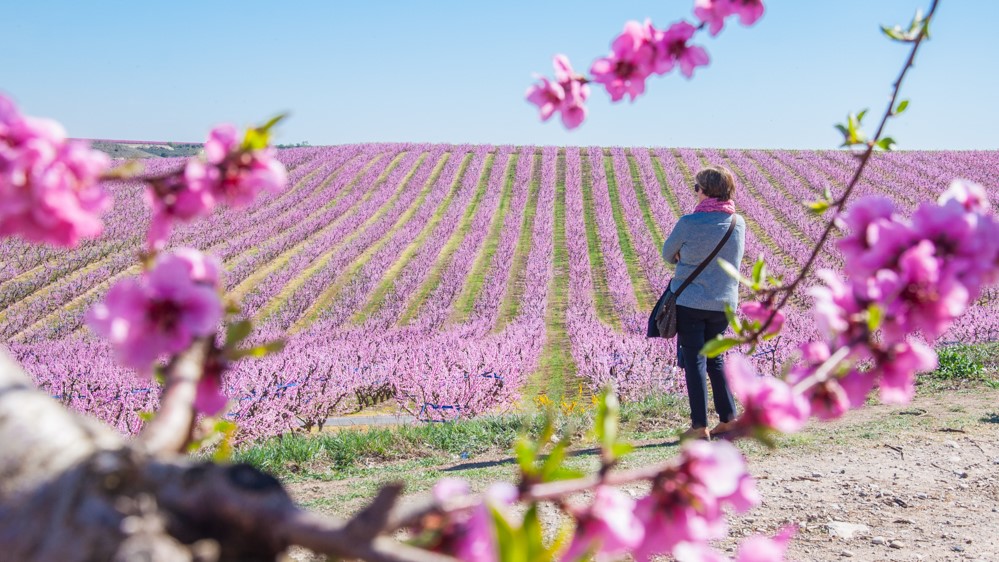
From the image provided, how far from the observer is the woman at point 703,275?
15.7 ft

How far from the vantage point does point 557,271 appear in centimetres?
1638

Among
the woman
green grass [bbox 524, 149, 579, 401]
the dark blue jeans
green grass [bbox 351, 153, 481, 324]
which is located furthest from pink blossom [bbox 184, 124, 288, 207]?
green grass [bbox 351, 153, 481, 324]

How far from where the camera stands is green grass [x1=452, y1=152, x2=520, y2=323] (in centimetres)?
1374

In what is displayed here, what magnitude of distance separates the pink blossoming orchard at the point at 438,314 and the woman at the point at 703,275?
1.06 m

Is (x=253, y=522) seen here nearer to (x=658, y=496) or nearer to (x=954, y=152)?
(x=658, y=496)

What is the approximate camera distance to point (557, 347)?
10875 millimetres

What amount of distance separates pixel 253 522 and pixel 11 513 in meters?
0.22

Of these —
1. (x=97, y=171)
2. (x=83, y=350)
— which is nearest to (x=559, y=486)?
(x=97, y=171)

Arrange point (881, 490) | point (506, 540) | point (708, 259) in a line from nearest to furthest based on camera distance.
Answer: point (506, 540) < point (881, 490) < point (708, 259)

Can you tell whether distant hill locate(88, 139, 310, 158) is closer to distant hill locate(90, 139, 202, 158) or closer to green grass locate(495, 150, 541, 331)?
distant hill locate(90, 139, 202, 158)

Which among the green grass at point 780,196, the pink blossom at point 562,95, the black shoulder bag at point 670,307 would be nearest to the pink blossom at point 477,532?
the pink blossom at point 562,95

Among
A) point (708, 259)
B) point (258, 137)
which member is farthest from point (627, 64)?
point (708, 259)

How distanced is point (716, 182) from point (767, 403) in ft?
13.4

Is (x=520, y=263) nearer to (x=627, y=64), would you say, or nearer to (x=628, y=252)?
Result: (x=628, y=252)
